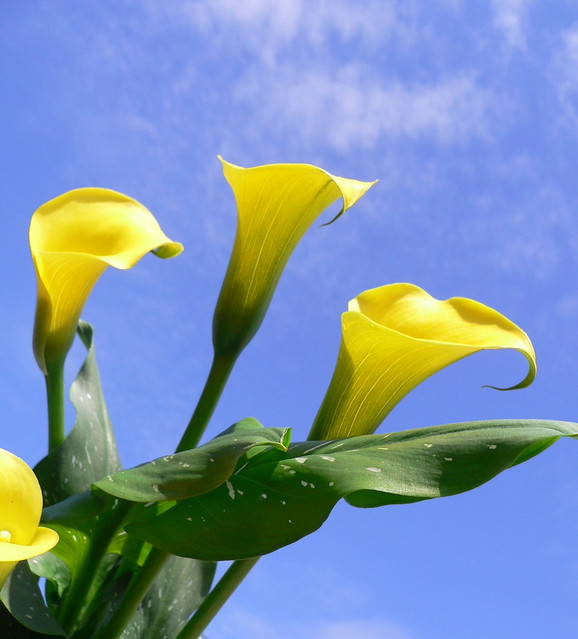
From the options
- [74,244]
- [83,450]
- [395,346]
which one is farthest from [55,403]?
[395,346]

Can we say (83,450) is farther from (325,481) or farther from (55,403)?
(325,481)

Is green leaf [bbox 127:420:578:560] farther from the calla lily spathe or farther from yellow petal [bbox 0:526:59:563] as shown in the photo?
the calla lily spathe

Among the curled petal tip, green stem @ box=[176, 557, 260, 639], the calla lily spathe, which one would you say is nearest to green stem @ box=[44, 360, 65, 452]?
the calla lily spathe

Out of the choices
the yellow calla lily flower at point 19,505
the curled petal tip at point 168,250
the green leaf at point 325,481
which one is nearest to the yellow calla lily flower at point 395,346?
the green leaf at point 325,481

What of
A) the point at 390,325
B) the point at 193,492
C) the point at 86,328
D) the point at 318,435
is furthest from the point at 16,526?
the point at 86,328

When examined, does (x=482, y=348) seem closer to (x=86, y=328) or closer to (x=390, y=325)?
(x=390, y=325)
